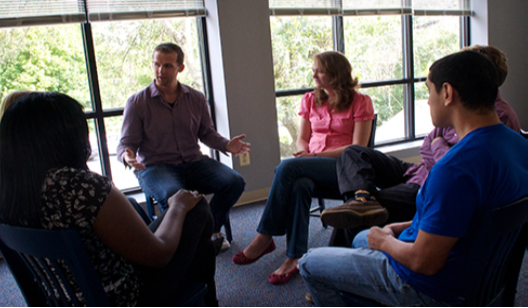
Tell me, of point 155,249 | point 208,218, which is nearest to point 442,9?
point 208,218

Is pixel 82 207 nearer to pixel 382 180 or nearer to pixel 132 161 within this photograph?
pixel 132 161

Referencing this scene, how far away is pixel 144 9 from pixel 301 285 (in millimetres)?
2270

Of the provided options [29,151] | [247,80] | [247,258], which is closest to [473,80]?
[29,151]

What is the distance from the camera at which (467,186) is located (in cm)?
96

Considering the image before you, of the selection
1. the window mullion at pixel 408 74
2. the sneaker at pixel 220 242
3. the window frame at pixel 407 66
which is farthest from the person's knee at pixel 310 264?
the window mullion at pixel 408 74

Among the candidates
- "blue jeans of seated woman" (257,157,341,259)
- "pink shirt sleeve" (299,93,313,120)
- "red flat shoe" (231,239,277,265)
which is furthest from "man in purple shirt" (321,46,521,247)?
"pink shirt sleeve" (299,93,313,120)

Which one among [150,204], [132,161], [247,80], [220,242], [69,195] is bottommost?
[220,242]

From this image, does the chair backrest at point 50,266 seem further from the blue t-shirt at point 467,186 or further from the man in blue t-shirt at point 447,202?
the blue t-shirt at point 467,186

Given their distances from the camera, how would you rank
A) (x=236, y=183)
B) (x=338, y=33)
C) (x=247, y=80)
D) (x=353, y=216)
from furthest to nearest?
1. (x=338, y=33)
2. (x=247, y=80)
3. (x=236, y=183)
4. (x=353, y=216)

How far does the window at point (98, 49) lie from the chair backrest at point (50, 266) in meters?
2.03

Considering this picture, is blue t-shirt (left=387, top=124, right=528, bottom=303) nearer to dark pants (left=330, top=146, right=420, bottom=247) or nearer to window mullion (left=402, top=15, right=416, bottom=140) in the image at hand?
dark pants (left=330, top=146, right=420, bottom=247)

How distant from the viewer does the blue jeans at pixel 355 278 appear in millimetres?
1124

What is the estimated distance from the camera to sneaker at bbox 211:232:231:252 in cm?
234

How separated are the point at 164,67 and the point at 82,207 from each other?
171cm
